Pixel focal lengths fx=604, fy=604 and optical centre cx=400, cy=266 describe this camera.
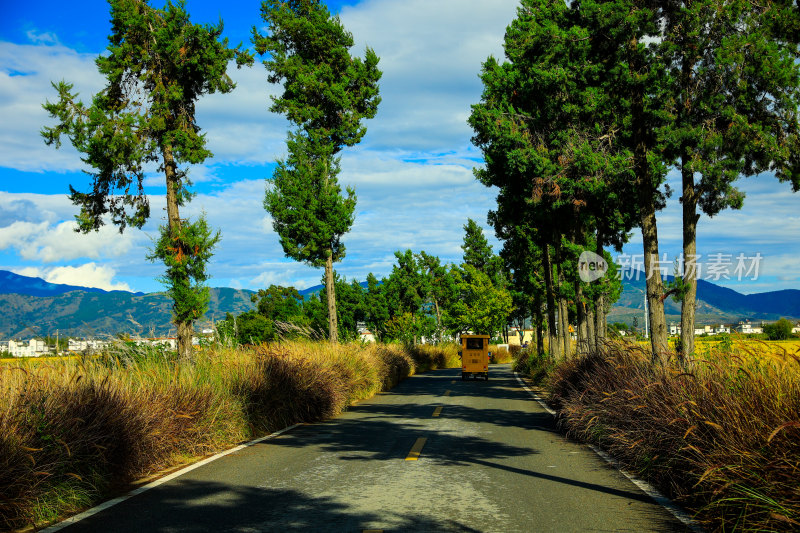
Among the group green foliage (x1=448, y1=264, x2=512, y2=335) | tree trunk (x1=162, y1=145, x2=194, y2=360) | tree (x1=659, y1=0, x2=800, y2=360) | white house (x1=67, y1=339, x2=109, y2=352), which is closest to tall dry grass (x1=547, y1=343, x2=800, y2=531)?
tree (x1=659, y1=0, x2=800, y2=360)

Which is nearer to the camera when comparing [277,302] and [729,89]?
[729,89]

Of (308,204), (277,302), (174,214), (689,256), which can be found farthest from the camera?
(277,302)

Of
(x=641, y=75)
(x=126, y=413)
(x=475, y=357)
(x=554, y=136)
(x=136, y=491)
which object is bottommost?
(x=475, y=357)

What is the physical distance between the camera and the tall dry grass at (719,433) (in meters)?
4.98

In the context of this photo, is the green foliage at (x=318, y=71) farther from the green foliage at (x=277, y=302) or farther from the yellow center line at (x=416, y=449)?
the green foliage at (x=277, y=302)

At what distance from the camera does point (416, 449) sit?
10.0m

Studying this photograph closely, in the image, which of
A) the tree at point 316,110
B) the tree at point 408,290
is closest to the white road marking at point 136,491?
the tree at point 316,110

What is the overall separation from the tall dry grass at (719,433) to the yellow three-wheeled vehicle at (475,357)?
73.1 feet

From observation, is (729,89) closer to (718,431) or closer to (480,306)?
(718,431)

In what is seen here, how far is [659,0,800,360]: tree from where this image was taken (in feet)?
45.3

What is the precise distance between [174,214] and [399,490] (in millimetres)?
15763

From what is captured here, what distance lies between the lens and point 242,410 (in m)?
11.4

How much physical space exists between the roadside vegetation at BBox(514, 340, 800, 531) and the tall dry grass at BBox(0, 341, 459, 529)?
247 inches

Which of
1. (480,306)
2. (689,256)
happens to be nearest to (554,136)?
(689,256)
